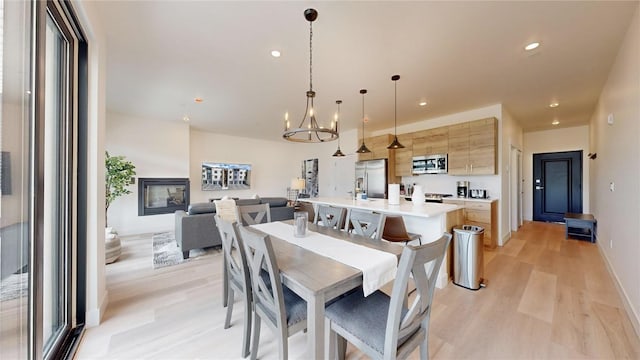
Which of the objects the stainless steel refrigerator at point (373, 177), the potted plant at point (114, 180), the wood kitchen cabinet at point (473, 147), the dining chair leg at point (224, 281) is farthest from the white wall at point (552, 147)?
the potted plant at point (114, 180)

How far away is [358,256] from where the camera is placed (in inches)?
61.2

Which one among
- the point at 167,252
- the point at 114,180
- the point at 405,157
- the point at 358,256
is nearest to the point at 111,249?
the point at 167,252

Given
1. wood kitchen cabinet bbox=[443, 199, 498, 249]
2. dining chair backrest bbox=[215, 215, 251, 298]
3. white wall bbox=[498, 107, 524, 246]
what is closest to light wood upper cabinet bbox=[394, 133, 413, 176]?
wood kitchen cabinet bbox=[443, 199, 498, 249]

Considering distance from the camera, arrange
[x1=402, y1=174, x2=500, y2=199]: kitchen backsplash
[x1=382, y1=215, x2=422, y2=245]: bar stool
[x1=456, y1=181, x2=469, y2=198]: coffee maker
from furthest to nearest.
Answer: [x1=456, y1=181, x2=469, y2=198]: coffee maker, [x1=402, y1=174, x2=500, y2=199]: kitchen backsplash, [x1=382, y1=215, x2=422, y2=245]: bar stool

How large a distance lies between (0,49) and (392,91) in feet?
12.5

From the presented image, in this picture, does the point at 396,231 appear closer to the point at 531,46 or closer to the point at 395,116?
the point at 531,46

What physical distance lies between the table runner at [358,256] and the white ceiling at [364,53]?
6.34 ft

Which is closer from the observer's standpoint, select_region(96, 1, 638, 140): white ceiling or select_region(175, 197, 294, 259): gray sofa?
select_region(96, 1, 638, 140): white ceiling

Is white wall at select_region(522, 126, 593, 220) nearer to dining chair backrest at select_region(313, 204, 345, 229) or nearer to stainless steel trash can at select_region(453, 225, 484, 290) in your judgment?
stainless steel trash can at select_region(453, 225, 484, 290)

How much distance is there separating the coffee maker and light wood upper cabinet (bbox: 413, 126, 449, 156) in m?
0.79

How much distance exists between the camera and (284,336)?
51.1 inches

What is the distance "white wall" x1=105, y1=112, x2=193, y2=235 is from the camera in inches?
200

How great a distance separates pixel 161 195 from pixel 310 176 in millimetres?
4373

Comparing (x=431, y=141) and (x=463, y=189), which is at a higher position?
(x=431, y=141)
